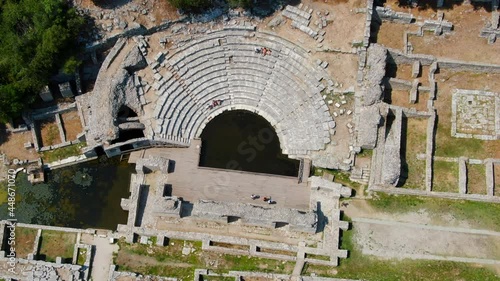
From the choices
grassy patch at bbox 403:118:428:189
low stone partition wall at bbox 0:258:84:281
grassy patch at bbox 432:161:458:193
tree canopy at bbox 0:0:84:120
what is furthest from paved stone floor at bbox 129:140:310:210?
tree canopy at bbox 0:0:84:120

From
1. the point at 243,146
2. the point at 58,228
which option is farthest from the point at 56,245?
the point at 243,146

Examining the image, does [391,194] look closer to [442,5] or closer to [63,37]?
[442,5]

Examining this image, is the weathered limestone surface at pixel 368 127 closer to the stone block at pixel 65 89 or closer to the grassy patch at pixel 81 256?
the grassy patch at pixel 81 256

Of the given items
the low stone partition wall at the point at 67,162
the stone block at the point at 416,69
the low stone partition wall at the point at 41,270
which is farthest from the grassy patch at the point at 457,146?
the low stone partition wall at the point at 41,270

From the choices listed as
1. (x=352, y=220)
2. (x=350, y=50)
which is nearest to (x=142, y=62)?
(x=350, y=50)

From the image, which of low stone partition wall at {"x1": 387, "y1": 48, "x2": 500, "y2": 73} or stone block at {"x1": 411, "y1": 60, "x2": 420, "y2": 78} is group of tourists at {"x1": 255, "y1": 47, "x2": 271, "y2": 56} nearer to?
low stone partition wall at {"x1": 387, "y1": 48, "x2": 500, "y2": 73}

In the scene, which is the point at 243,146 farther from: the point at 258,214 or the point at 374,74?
the point at 374,74
